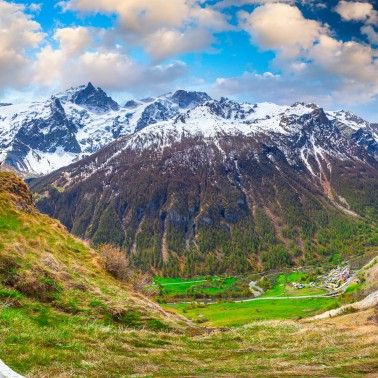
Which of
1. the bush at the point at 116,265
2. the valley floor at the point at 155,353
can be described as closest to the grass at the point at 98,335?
the valley floor at the point at 155,353

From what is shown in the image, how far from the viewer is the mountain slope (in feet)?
115

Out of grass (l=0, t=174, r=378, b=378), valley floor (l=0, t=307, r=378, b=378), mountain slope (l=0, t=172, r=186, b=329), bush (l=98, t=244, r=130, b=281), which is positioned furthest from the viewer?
bush (l=98, t=244, r=130, b=281)

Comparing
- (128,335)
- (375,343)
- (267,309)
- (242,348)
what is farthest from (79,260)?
(267,309)

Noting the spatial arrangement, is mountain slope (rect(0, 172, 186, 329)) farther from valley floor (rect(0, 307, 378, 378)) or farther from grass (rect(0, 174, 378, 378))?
valley floor (rect(0, 307, 378, 378))

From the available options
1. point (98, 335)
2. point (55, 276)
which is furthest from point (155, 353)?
point (55, 276)

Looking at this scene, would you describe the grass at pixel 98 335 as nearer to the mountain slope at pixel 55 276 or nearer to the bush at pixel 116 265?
the mountain slope at pixel 55 276

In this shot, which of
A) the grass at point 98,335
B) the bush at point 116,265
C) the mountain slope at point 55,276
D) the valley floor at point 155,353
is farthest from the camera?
the bush at point 116,265

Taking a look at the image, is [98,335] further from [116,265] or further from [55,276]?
[116,265]

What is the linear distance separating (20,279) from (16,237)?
1062 cm

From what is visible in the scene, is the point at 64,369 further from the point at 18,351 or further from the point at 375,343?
the point at 375,343

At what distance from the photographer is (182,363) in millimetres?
25750

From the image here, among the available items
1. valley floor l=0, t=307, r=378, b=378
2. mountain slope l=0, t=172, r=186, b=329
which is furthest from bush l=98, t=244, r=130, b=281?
valley floor l=0, t=307, r=378, b=378

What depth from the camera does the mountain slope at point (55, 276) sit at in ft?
115

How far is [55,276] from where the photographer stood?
39.5 m
